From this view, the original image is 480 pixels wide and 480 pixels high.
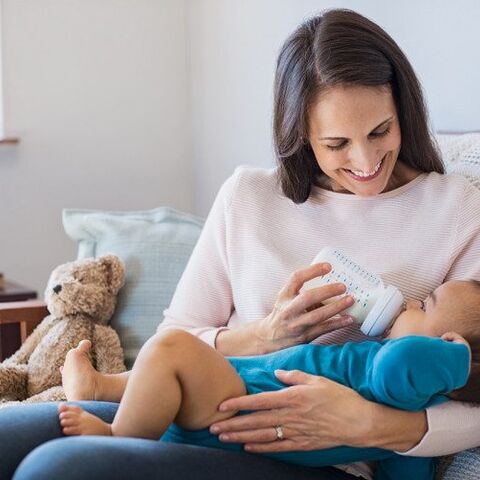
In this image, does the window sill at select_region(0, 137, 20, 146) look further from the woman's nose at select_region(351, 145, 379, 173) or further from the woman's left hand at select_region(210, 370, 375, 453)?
the woman's left hand at select_region(210, 370, 375, 453)

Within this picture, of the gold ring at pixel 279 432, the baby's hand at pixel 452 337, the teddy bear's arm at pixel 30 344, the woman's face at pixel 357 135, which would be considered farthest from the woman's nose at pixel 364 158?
the teddy bear's arm at pixel 30 344

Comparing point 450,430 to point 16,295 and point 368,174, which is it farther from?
point 16,295

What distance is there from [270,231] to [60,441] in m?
0.68

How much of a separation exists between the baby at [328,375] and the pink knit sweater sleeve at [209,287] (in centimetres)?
26

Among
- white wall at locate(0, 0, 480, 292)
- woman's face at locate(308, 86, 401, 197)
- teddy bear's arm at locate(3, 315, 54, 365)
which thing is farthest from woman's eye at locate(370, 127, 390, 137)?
white wall at locate(0, 0, 480, 292)

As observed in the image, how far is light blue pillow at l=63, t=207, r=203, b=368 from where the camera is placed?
8.19 feet

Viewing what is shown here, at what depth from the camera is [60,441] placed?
1368 millimetres

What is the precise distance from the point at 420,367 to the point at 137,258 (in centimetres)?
120

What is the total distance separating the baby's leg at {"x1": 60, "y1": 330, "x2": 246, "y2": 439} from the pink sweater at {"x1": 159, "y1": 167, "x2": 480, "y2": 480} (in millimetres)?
319

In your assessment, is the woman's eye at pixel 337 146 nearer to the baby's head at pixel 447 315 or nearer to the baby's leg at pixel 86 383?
the baby's head at pixel 447 315

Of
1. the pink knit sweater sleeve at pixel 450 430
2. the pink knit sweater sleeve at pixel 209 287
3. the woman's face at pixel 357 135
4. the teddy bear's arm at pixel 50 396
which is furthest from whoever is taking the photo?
the teddy bear's arm at pixel 50 396

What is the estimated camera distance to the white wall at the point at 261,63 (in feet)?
7.54

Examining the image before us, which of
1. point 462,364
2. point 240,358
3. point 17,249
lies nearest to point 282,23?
point 17,249

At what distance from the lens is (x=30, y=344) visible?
243cm
